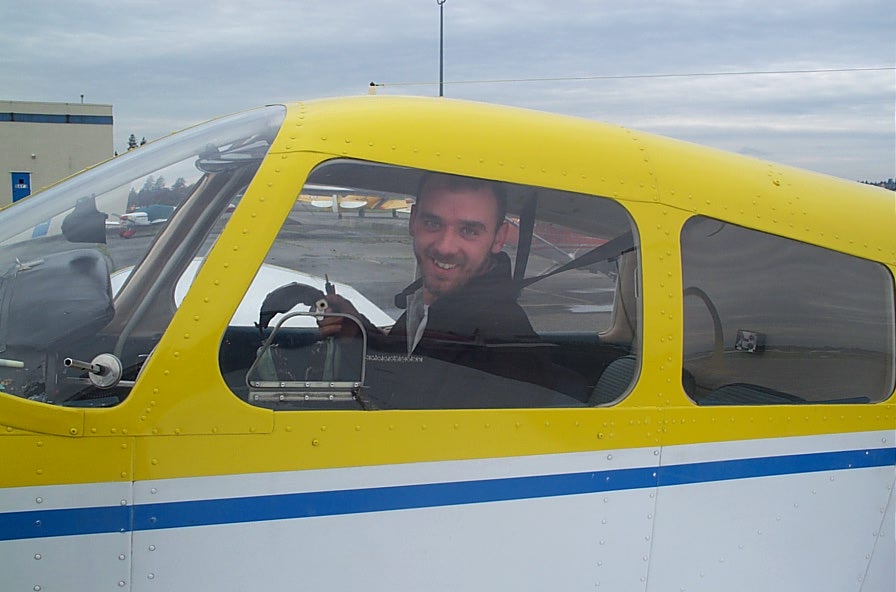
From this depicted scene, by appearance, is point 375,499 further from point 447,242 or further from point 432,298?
point 447,242

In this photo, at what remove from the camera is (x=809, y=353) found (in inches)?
108

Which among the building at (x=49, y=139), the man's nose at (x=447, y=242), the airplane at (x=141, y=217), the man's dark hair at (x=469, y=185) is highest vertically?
the building at (x=49, y=139)

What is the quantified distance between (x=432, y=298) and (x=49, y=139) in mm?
41496

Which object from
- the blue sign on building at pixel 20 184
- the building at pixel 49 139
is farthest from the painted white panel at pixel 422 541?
the building at pixel 49 139

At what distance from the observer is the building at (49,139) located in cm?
3788

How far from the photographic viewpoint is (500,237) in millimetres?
2422

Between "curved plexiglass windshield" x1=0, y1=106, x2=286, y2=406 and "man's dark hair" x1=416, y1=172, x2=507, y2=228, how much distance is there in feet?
1.49

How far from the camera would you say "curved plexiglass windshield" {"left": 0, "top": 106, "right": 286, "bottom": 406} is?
6.69 ft

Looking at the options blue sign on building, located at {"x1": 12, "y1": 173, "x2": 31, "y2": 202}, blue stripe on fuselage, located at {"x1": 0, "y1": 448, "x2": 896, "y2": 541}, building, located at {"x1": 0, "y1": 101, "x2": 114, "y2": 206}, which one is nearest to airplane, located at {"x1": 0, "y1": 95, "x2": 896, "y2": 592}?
blue stripe on fuselage, located at {"x1": 0, "y1": 448, "x2": 896, "y2": 541}

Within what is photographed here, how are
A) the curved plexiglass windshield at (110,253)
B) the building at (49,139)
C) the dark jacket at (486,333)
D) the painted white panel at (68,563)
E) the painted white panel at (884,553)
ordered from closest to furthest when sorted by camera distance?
the painted white panel at (68,563) < the curved plexiglass windshield at (110,253) < the dark jacket at (486,333) < the painted white panel at (884,553) < the building at (49,139)

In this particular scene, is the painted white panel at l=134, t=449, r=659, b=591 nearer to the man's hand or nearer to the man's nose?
the man's hand

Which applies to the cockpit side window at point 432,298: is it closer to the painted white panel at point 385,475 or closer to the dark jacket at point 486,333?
the dark jacket at point 486,333

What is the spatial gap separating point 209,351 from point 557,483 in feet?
3.31

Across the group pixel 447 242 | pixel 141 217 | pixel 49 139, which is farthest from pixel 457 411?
pixel 49 139
